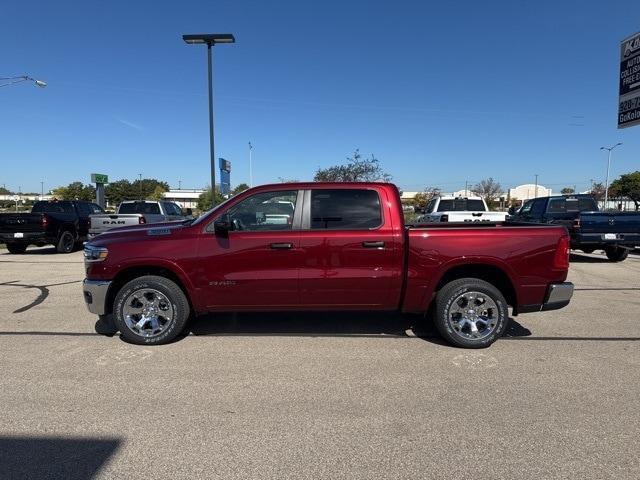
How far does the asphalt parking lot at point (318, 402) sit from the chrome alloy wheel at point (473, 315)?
24cm

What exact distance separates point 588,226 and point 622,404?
9891mm

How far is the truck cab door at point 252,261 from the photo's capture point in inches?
206

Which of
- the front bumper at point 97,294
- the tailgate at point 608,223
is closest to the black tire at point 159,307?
the front bumper at point 97,294

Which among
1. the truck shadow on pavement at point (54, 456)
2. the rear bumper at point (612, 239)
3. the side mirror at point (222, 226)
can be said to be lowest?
the truck shadow on pavement at point (54, 456)

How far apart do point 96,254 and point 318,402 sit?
3.13 m

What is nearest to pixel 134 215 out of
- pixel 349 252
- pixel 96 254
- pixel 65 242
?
pixel 65 242

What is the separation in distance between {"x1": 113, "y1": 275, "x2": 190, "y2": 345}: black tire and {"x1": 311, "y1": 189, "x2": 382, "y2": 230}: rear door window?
176 centimetres

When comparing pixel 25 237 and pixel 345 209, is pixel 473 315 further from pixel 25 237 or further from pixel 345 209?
pixel 25 237

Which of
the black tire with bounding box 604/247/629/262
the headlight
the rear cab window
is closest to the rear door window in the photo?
the headlight

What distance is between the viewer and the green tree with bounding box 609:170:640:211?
77.7 metres

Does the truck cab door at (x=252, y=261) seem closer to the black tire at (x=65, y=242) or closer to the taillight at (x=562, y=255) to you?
the taillight at (x=562, y=255)

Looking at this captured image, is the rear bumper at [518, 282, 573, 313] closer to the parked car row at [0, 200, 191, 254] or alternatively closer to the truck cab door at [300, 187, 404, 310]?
the truck cab door at [300, 187, 404, 310]

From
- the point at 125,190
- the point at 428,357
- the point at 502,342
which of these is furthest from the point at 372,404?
the point at 125,190

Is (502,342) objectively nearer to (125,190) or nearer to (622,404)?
(622,404)
